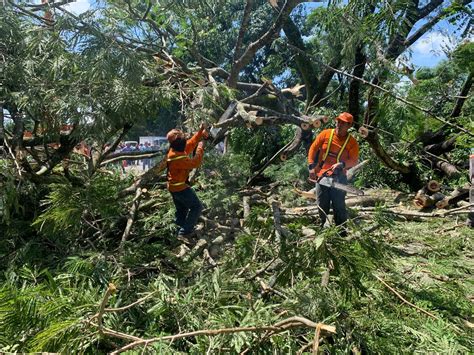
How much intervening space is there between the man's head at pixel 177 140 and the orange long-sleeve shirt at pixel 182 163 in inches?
1.4

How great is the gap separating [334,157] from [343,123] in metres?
0.33

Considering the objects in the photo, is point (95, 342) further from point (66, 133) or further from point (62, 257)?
point (66, 133)

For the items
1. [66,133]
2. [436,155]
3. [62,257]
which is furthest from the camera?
[436,155]

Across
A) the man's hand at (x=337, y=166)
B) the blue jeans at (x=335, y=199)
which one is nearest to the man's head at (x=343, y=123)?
the man's hand at (x=337, y=166)

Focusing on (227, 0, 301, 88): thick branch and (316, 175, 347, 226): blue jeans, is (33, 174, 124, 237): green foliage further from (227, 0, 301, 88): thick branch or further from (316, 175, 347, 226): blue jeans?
(227, 0, 301, 88): thick branch

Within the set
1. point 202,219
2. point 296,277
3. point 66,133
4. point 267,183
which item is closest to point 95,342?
point 296,277

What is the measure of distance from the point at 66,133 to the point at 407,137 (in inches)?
223

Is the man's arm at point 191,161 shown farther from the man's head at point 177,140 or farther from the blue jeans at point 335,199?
the blue jeans at point 335,199

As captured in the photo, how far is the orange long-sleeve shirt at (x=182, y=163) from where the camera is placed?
369 cm

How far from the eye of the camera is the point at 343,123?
378cm

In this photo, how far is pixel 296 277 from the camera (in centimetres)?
264

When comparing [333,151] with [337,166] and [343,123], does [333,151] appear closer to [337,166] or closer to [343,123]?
[337,166]

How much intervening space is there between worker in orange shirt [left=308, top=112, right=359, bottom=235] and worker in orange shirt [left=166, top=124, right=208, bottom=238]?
111 centimetres

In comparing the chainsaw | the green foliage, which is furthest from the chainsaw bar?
the green foliage
